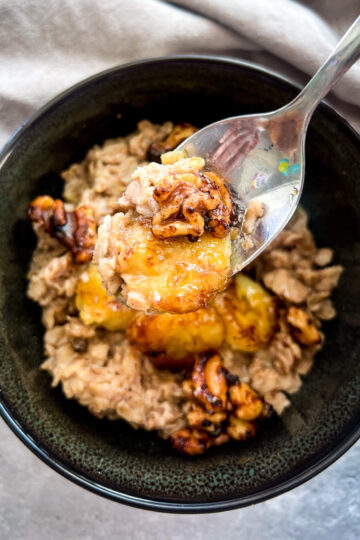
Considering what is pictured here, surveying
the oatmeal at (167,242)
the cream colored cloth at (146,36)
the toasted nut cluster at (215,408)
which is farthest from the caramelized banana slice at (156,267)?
the cream colored cloth at (146,36)

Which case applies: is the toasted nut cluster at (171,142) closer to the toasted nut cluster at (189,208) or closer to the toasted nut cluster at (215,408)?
the toasted nut cluster at (189,208)

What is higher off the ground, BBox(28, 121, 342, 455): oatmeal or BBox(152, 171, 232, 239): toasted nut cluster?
BBox(152, 171, 232, 239): toasted nut cluster

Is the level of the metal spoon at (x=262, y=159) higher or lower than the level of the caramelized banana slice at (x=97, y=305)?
higher

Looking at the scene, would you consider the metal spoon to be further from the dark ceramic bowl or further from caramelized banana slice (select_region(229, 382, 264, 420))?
caramelized banana slice (select_region(229, 382, 264, 420))

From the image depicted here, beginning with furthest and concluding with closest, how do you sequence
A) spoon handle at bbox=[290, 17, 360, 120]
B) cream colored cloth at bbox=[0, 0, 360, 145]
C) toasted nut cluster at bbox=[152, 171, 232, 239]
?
cream colored cloth at bbox=[0, 0, 360, 145], spoon handle at bbox=[290, 17, 360, 120], toasted nut cluster at bbox=[152, 171, 232, 239]

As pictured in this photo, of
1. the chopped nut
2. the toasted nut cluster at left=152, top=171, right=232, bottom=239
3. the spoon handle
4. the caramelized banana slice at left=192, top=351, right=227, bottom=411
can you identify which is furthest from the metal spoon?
the chopped nut

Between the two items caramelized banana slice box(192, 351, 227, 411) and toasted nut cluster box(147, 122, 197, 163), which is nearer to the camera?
caramelized banana slice box(192, 351, 227, 411)

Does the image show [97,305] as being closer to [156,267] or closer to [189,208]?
[156,267]
